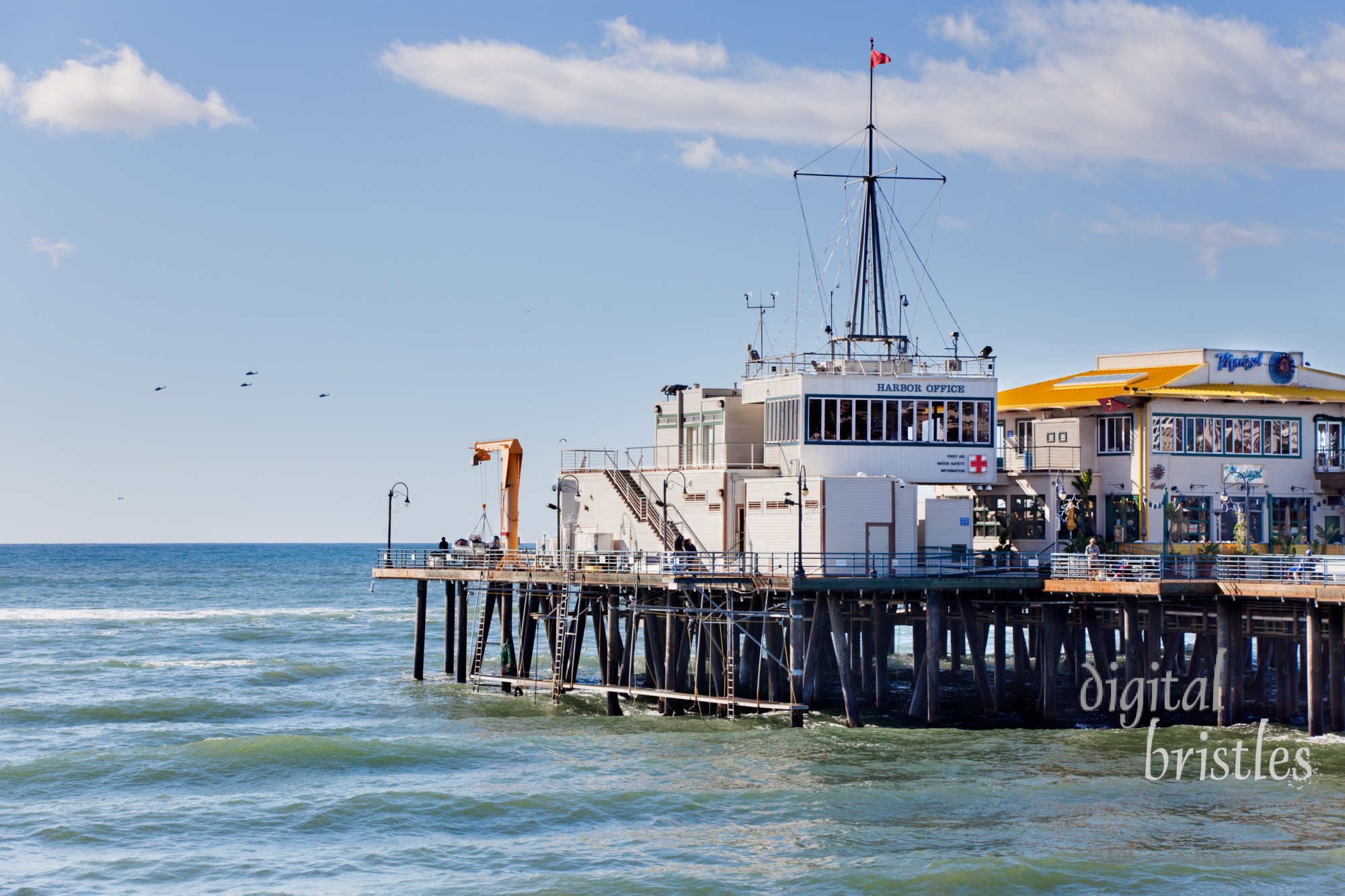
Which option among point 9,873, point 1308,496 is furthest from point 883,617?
point 9,873

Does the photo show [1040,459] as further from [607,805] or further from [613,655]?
[607,805]

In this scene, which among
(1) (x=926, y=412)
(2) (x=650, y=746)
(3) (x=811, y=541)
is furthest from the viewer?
(1) (x=926, y=412)

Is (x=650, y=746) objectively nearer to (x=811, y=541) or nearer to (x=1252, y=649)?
(x=811, y=541)

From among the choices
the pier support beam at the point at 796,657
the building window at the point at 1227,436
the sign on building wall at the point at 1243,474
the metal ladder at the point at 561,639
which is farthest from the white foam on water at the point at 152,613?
the sign on building wall at the point at 1243,474

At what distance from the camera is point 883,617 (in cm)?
4638

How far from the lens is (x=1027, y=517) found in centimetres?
5141

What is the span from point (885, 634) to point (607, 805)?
15.9 m

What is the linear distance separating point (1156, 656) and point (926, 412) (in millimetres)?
10456

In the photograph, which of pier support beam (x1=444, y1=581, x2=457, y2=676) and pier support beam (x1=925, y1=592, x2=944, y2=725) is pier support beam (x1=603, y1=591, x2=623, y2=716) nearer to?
pier support beam (x1=444, y1=581, x2=457, y2=676)

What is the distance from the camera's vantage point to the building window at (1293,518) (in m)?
51.5

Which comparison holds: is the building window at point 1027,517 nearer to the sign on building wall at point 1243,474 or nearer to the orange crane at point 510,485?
the sign on building wall at point 1243,474

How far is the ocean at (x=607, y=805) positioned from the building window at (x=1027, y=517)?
10.1 meters

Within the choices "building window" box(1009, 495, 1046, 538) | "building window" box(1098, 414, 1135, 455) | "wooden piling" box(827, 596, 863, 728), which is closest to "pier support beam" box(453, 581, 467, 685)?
"wooden piling" box(827, 596, 863, 728)

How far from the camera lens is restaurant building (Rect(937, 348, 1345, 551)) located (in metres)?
50.5
